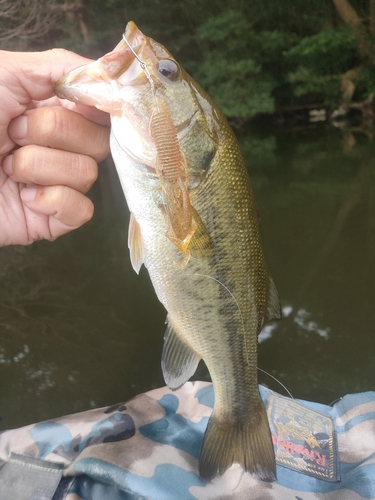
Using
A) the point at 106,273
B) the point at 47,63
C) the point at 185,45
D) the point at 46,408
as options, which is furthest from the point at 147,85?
the point at 185,45

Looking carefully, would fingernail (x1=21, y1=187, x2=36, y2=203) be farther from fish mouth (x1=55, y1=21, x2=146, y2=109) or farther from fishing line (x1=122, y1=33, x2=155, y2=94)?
fishing line (x1=122, y1=33, x2=155, y2=94)

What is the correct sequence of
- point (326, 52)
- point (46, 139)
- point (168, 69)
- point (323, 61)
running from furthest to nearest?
point (323, 61), point (326, 52), point (46, 139), point (168, 69)

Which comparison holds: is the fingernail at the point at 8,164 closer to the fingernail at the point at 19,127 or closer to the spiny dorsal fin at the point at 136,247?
the fingernail at the point at 19,127

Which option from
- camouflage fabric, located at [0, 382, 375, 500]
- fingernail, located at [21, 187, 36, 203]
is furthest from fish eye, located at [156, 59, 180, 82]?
camouflage fabric, located at [0, 382, 375, 500]

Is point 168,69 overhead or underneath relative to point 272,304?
overhead

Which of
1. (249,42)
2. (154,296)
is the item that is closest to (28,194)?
(154,296)

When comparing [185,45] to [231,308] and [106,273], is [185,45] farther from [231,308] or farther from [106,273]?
[231,308]

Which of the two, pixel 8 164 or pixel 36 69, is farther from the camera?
pixel 8 164

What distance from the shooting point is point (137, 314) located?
11.0 ft

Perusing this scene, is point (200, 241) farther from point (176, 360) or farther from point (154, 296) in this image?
point (154, 296)

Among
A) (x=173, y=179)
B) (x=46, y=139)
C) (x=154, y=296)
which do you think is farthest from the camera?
(x=154, y=296)

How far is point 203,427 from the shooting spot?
186 cm

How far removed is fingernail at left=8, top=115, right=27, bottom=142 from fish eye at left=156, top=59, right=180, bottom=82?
466 mm

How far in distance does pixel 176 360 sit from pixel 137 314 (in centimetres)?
205
